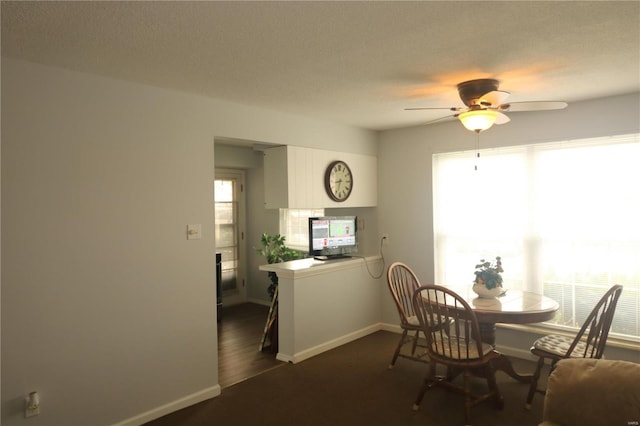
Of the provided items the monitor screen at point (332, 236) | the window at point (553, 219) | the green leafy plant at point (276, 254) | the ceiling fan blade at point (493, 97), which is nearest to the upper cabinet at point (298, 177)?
the monitor screen at point (332, 236)

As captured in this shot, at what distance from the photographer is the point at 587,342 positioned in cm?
286

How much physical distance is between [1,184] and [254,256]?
4205 mm

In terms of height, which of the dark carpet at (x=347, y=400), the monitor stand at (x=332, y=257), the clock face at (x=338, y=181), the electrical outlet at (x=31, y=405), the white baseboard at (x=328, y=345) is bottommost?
the dark carpet at (x=347, y=400)

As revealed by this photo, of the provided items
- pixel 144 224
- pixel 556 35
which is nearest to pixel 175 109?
pixel 144 224

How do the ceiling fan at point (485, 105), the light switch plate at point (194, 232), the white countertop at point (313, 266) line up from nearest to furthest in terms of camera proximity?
1. the ceiling fan at point (485, 105)
2. the light switch plate at point (194, 232)
3. the white countertop at point (313, 266)

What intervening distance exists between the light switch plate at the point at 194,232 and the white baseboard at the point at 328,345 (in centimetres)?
154

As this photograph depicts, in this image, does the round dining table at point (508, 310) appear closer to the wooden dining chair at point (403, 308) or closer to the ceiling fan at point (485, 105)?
the wooden dining chair at point (403, 308)

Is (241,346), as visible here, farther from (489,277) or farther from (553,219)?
(553,219)

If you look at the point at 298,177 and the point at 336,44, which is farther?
the point at 298,177

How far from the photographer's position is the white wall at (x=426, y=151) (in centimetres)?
373

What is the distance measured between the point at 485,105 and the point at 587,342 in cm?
175

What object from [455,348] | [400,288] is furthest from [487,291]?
[400,288]

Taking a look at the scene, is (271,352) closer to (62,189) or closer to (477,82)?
(62,189)

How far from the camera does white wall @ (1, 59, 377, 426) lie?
2.52 m
